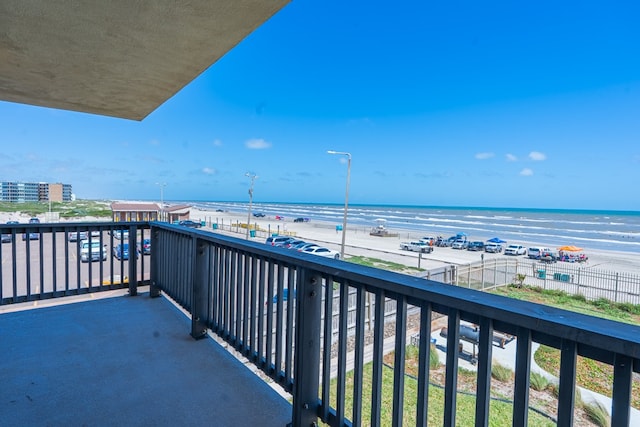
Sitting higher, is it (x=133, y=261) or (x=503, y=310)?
(x=503, y=310)

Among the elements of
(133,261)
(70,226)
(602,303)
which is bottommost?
(602,303)

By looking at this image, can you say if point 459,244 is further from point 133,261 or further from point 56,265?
point 56,265

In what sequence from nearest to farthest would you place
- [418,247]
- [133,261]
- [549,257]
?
[133,261] → [549,257] → [418,247]

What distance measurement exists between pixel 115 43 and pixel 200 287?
1.72 m

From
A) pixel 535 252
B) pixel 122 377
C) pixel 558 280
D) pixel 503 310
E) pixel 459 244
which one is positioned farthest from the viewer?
pixel 459 244

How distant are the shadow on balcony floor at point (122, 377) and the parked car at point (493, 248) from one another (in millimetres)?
21371

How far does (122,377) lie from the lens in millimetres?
1963

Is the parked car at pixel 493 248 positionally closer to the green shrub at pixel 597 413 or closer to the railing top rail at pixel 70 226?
the green shrub at pixel 597 413

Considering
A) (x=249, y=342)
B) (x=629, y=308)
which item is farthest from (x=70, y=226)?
(x=629, y=308)

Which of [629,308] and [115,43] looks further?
[629,308]

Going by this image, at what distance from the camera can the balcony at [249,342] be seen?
777mm

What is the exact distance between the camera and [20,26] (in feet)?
6.14

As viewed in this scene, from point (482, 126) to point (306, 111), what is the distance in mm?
29720

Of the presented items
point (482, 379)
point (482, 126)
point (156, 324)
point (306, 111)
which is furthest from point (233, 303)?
point (482, 126)
